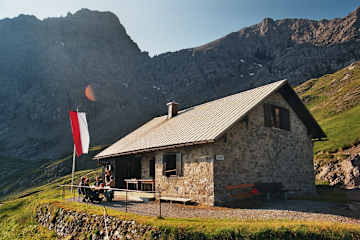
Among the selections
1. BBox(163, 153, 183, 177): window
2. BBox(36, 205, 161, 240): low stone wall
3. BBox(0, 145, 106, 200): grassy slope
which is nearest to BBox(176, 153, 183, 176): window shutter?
BBox(163, 153, 183, 177): window

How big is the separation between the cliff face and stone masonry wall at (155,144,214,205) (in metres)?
80.3

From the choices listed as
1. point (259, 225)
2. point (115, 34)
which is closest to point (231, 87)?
point (115, 34)

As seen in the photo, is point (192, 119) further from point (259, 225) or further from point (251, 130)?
point (259, 225)

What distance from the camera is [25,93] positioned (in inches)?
5064

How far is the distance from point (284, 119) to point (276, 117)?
2.94 feet

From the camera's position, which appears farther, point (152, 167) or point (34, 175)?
point (34, 175)

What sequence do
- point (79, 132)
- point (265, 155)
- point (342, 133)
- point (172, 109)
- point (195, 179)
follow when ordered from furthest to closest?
point (342, 133), point (172, 109), point (79, 132), point (265, 155), point (195, 179)

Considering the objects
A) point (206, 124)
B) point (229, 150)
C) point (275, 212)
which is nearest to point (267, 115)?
point (206, 124)

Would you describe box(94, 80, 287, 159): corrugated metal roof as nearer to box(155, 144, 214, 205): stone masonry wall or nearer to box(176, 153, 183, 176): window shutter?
box(155, 144, 214, 205): stone masonry wall

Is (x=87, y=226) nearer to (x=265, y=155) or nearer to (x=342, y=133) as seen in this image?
(x=265, y=155)

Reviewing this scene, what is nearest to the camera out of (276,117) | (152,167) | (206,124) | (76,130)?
(206,124)

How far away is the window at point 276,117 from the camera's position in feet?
55.1

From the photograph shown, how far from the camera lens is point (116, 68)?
522 ft

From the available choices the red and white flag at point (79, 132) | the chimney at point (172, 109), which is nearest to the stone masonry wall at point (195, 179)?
the red and white flag at point (79, 132)
